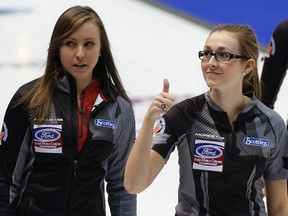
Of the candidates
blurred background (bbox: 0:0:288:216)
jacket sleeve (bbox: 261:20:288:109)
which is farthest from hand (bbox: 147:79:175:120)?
blurred background (bbox: 0:0:288:216)

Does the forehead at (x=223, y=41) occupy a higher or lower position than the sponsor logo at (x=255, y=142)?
higher

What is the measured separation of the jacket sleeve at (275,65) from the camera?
354 centimetres

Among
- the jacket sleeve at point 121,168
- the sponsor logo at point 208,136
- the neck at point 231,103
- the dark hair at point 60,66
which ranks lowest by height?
the jacket sleeve at point 121,168

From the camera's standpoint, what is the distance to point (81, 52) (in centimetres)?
271

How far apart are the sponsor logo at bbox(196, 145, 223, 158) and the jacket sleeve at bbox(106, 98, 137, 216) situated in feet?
1.27

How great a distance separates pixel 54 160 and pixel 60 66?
369 mm

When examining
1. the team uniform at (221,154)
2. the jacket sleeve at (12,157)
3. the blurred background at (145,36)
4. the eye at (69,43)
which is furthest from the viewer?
the blurred background at (145,36)

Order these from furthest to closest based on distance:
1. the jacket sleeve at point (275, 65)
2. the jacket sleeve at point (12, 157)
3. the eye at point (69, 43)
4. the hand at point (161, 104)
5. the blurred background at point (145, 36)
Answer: the blurred background at point (145, 36) < the jacket sleeve at point (275, 65) < the eye at point (69, 43) < the jacket sleeve at point (12, 157) < the hand at point (161, 104)

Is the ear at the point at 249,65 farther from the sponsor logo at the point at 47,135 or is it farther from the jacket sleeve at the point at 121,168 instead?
the sponsor logo at the point at 47,135

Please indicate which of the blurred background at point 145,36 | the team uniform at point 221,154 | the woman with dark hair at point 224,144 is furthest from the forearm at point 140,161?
the blurred background at point 145,36

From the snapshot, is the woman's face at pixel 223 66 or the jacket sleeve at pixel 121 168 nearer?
the woman's face at pixel 223 66

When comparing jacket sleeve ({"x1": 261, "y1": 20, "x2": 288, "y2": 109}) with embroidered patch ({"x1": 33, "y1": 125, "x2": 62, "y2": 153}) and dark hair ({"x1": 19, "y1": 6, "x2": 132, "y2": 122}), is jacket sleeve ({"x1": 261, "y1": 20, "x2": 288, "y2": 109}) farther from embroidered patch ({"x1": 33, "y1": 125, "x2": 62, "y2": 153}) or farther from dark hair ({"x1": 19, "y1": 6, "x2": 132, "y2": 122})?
embroidered patch ({"x1": 33, "y1": 125, "x2": 62, "y2": 153})

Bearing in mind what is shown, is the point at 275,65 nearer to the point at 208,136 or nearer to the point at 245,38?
the point at 245,38

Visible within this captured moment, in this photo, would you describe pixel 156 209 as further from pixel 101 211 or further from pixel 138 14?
pixel 138 14
